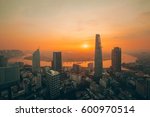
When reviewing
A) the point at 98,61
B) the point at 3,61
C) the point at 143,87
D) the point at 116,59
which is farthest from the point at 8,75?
the point at 143,87

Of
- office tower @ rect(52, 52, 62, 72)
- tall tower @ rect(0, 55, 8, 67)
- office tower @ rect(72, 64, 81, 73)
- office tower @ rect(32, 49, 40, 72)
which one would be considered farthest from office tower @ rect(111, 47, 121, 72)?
tall tower @ rect(0, 55, 8, 67)

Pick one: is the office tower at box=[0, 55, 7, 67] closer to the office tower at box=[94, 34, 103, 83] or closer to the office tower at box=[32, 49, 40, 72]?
the office tower at box=[32, 49, 40, 72]

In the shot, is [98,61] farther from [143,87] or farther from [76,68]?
[143,87]

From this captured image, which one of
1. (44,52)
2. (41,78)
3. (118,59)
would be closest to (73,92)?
(41,78)

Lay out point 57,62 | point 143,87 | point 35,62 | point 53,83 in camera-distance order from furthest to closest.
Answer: point 35,62, point 57,62, point 53,83, point 143,87

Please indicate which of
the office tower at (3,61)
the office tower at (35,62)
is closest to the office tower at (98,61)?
the office tower at (35,62)

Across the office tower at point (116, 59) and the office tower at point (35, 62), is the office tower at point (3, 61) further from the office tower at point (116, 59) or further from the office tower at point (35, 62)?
the office tower at point (116, 59)

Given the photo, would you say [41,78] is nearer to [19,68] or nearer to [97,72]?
[19,68]
